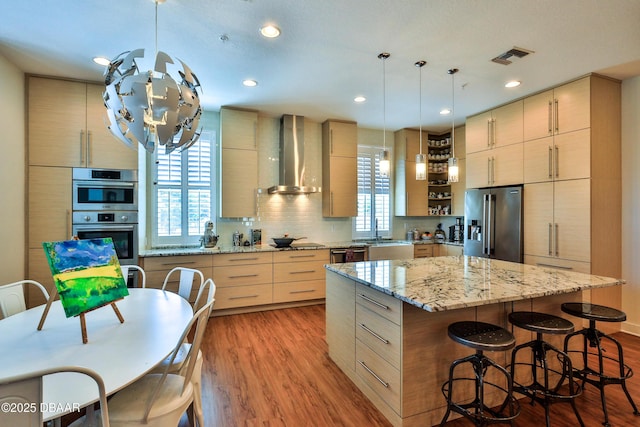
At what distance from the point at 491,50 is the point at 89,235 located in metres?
4.45

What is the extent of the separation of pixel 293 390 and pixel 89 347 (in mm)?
1465

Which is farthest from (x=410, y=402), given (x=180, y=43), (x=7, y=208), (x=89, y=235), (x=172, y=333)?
(x=7, y=208)

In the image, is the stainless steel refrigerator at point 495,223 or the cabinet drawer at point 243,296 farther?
the cabinet drawer at point 243,296

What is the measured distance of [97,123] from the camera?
134 inches

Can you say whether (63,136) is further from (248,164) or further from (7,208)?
(248,164)

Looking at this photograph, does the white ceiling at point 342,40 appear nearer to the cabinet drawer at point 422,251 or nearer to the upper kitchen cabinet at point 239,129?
the upper kitchen cabinet at point 239,129

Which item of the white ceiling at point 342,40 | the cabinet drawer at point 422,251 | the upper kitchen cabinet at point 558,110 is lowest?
the cabinet drawer at point 422,251

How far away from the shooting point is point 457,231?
5.44 metres

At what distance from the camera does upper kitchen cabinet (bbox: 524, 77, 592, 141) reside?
328 centimetres

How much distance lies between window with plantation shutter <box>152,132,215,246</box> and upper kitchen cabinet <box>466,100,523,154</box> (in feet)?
12.6

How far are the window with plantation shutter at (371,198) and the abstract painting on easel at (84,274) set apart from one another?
4.08 metres

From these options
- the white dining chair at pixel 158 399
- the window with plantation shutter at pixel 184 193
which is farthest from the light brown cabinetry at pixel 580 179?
the window with plantation shutter at pixel 184 193

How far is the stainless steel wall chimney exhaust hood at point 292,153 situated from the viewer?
4703 mm

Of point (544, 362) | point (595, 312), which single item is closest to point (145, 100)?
point (544, 362)
